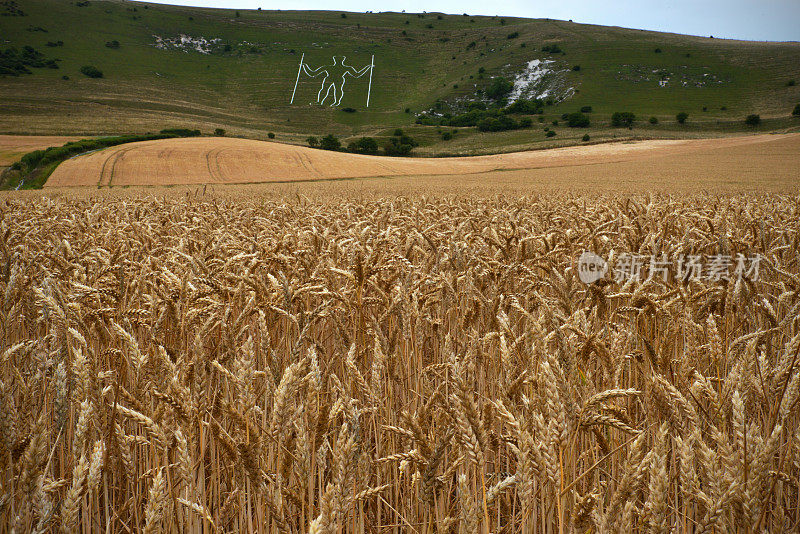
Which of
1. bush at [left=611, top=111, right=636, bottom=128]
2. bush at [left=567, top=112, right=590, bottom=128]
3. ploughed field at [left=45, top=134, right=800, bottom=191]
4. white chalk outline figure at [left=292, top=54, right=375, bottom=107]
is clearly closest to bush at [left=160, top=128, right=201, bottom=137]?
ploughed field at [left=45, top=134, right=800, bottom=191]

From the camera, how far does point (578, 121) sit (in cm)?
8962

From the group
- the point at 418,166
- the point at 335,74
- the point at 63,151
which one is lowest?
the point at 63,151

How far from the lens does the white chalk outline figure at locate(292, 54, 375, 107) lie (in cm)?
12719

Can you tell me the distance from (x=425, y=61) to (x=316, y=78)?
39521mm

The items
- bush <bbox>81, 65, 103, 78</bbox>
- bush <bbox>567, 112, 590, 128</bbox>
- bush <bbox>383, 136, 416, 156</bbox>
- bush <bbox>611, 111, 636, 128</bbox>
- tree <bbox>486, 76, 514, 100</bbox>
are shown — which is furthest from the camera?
tree <bbox>486, 76, 514, 100</bbox>

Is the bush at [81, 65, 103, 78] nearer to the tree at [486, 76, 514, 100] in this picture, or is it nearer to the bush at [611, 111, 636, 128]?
the tree at [486, 76, 514, 100]

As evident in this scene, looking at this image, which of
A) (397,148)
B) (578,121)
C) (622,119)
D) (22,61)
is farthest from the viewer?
(22,61)

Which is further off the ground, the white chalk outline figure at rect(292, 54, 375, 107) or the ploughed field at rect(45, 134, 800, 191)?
the white chalk outline figure at rect(292, 54, 375, 107)

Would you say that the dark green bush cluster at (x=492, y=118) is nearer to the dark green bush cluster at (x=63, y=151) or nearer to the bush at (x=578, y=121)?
the bush at (x=578, y=121)

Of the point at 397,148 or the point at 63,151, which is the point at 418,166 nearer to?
the point at 397,148

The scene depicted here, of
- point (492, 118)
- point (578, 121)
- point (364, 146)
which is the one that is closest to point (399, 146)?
point (364, 146)

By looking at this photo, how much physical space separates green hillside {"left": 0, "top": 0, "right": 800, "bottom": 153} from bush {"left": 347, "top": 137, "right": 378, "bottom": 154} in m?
14.0

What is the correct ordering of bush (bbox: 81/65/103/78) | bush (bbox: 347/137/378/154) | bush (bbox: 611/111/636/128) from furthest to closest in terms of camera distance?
1. bush (bbox: 81/65/103/78)
2. bush (bbox: 611/111/636/128)
3. bush (bbox: 347/137/378/154)

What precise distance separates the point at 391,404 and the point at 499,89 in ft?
437
